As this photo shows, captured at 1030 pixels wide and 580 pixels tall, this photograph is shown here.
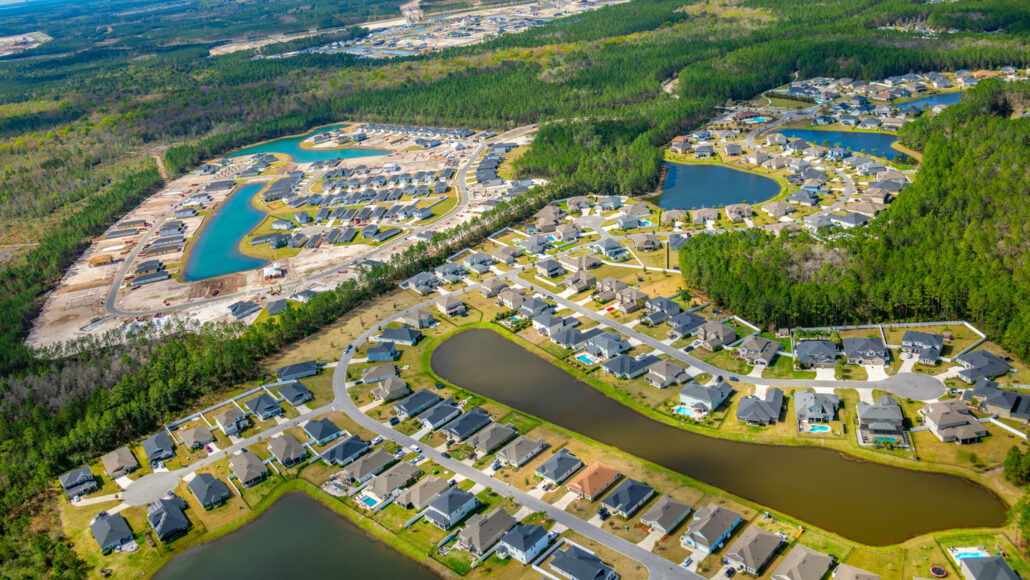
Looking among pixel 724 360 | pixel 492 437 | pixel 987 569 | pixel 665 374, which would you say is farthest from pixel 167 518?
pixel 987 569

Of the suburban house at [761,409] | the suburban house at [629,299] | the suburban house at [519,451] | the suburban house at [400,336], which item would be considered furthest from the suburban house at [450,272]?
the suburban house at [761,409]

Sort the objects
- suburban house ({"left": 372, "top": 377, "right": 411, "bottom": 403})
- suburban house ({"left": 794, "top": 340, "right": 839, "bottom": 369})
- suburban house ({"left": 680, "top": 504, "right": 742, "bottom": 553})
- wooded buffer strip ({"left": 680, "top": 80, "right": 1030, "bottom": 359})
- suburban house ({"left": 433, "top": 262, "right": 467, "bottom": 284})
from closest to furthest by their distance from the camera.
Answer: suburban house ({"left": 680, "top": 504, "right": 742, "bottom": 553}), suburban house ({"left": 794, "top": 340, "right": 839, "bottom": 369}), suburban house ({"left": 372, "top": 377, "right": 411, "bottom": 403}), wooded buffer strip ({"left": 680, "top": 80, "right": 1030, "bottom": 359}), suburban house ({"left": 433, "top": 262, "right": 467, "bottom": 284})

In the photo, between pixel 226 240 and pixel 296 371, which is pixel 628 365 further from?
pixel 226 240

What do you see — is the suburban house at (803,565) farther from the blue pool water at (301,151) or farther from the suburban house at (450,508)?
the blue pool water at (301,151)

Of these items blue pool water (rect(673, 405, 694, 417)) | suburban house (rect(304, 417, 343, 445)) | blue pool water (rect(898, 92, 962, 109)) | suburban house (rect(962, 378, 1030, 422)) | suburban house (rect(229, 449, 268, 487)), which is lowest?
suburban house (rect(229, 449, 268, 487))

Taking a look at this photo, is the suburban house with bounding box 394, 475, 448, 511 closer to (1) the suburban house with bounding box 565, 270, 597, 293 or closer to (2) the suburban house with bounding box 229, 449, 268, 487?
(2) the suburban house with bounding box 229, 449, 268, 487

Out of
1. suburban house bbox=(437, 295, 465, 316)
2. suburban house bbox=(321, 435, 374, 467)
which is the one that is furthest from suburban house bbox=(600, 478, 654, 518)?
suburban house bbox=(437, 295, 465, 316)

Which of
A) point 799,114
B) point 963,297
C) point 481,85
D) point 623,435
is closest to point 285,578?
point 623,435
